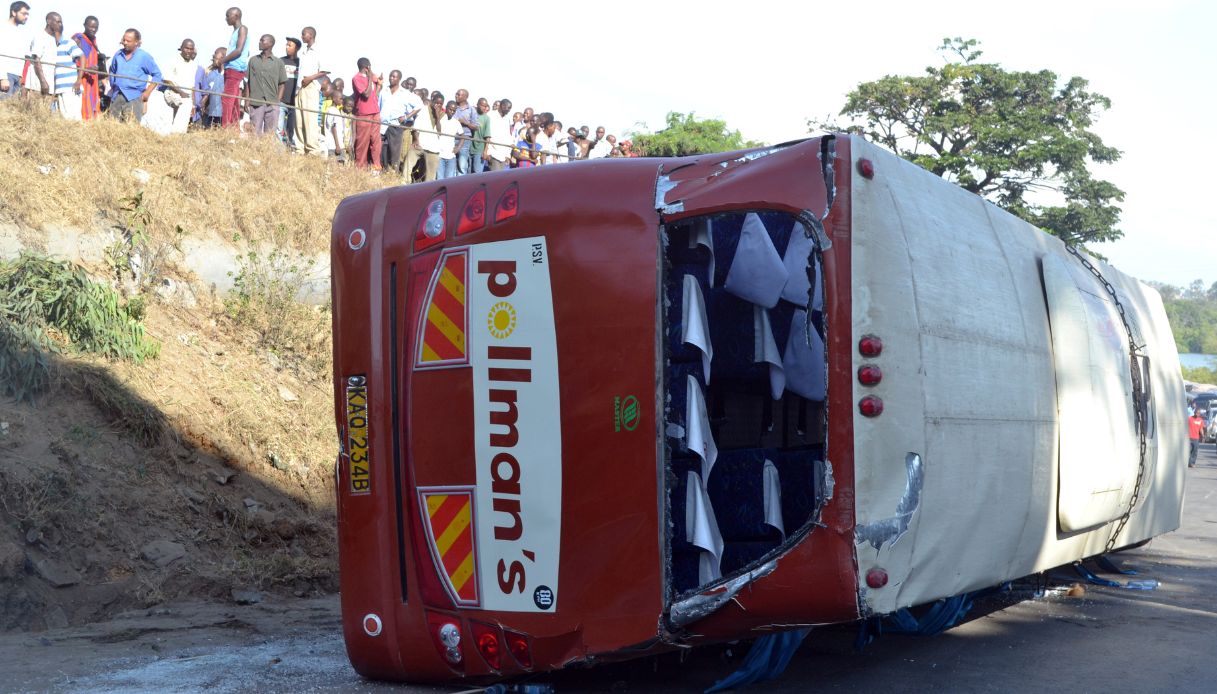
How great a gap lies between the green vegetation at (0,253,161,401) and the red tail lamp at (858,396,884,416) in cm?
677

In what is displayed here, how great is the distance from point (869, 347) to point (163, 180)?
408 inches

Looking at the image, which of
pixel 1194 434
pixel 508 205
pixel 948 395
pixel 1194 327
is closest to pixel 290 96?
pixel 508 205

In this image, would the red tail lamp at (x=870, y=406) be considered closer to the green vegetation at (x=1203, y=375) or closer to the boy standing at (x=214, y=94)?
the boy standing at (x=214, y=94)

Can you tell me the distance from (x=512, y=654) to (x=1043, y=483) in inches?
116

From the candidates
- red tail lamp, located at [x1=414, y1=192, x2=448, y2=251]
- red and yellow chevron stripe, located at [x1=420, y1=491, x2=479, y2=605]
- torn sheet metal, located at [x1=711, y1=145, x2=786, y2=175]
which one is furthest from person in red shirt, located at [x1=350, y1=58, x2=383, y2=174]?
torn sheet metal, located at [x1=711, y1=145, x2=786, y2=175]

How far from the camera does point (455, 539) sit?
5438 millimetres

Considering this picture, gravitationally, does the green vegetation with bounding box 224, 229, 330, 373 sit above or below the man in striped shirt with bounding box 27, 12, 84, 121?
below

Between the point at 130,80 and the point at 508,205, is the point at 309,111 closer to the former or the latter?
the point at 130,80

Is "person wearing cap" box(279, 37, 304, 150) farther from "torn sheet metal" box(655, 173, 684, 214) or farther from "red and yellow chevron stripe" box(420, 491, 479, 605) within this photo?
"torn sheet metal" box(655, 173, 684, 214)

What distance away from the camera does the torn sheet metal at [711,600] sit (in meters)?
4.80

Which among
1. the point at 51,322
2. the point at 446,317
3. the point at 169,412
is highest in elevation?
the point at 51,322

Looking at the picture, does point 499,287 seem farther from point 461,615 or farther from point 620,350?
point 461,615

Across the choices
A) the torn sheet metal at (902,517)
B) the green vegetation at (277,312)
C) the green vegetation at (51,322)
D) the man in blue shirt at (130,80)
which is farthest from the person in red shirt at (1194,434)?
the torn sheet metal at (902,517)

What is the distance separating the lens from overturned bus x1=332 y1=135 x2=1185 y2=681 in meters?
4.82
